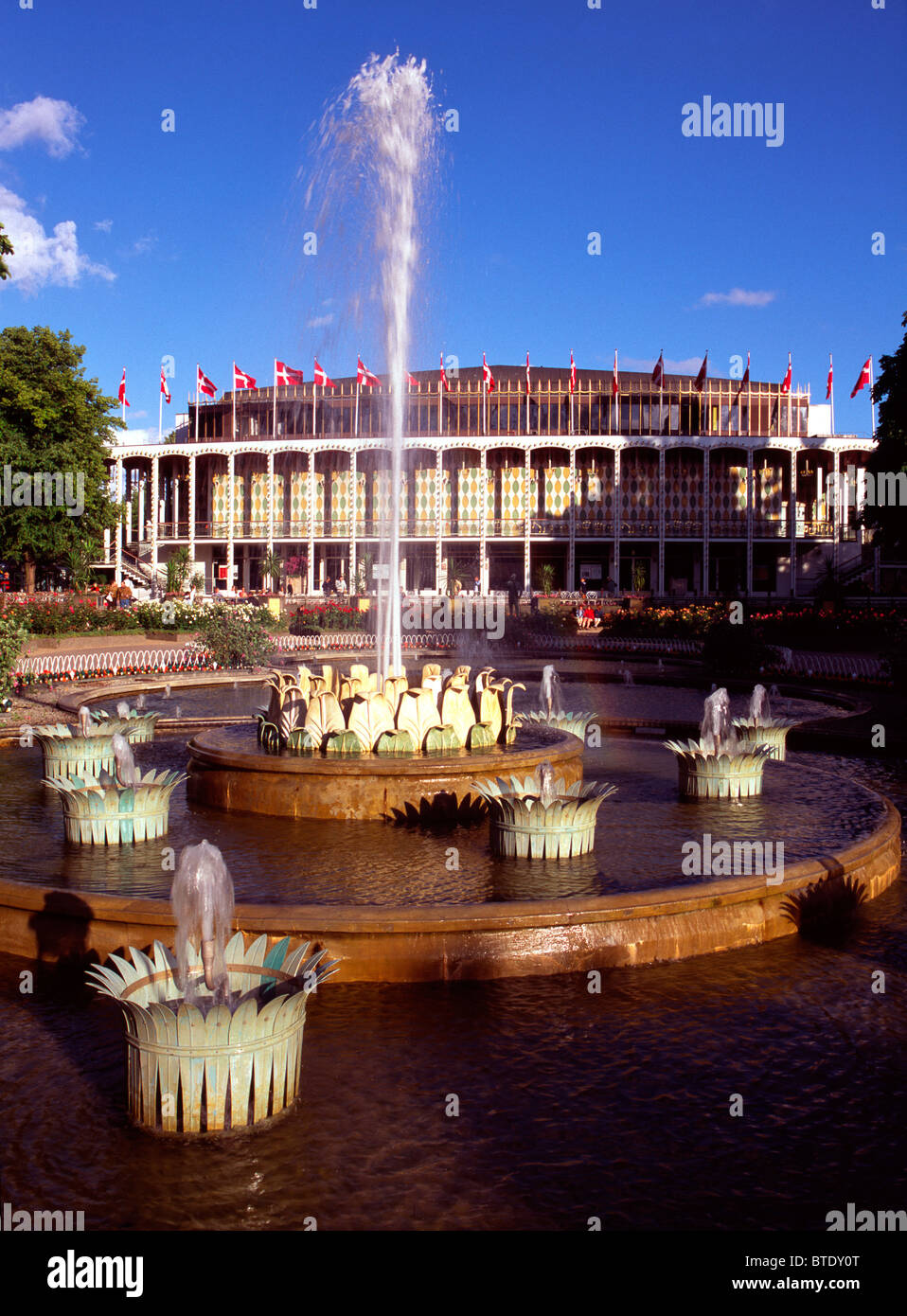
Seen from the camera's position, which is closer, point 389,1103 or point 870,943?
point 389,1103

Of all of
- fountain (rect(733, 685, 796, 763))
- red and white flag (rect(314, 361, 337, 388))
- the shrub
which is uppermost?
red and white flag (rect(314, 361, 337, 388))

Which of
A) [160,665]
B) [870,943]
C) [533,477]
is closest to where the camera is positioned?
[870,943]

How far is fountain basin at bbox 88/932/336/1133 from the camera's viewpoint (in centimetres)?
422

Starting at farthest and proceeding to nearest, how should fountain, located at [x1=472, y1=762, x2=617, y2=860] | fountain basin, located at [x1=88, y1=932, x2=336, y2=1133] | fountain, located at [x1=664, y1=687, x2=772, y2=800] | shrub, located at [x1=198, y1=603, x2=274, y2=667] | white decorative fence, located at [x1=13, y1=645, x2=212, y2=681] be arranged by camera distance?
shrub, located at [x1=198, y1=603, x2=274, y2=667] → white decorative fence, located at [x1=13, y1=645, x2=212, y2=681] → fountain, located at [x1=664, y1=687, x2=772, y2=800] → fountain, located at [x1=472, y1=762, x2=617, y2=860] → fountain basin, located at [x1=88, y1=932, x2=336, y2=1133]

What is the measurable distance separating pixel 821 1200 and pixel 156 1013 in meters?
2.47

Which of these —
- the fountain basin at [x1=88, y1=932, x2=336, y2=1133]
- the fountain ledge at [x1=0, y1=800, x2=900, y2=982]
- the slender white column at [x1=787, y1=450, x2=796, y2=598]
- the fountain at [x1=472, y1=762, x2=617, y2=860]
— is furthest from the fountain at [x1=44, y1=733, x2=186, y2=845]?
the slender white column at [x1=787, y1=450, x2=796, y2=598]

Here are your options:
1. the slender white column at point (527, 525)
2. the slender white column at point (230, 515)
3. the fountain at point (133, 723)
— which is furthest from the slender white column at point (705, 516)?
the fountain at point (133, 723)

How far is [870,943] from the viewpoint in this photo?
22.4ft

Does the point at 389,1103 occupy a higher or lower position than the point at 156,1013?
lower

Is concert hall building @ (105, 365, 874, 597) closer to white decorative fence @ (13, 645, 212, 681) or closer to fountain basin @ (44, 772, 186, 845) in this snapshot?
white decorative fence @ (13, 645, 212, 681)

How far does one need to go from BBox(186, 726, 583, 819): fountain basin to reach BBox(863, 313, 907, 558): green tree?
25.5m

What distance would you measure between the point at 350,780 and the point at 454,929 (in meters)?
3.57
